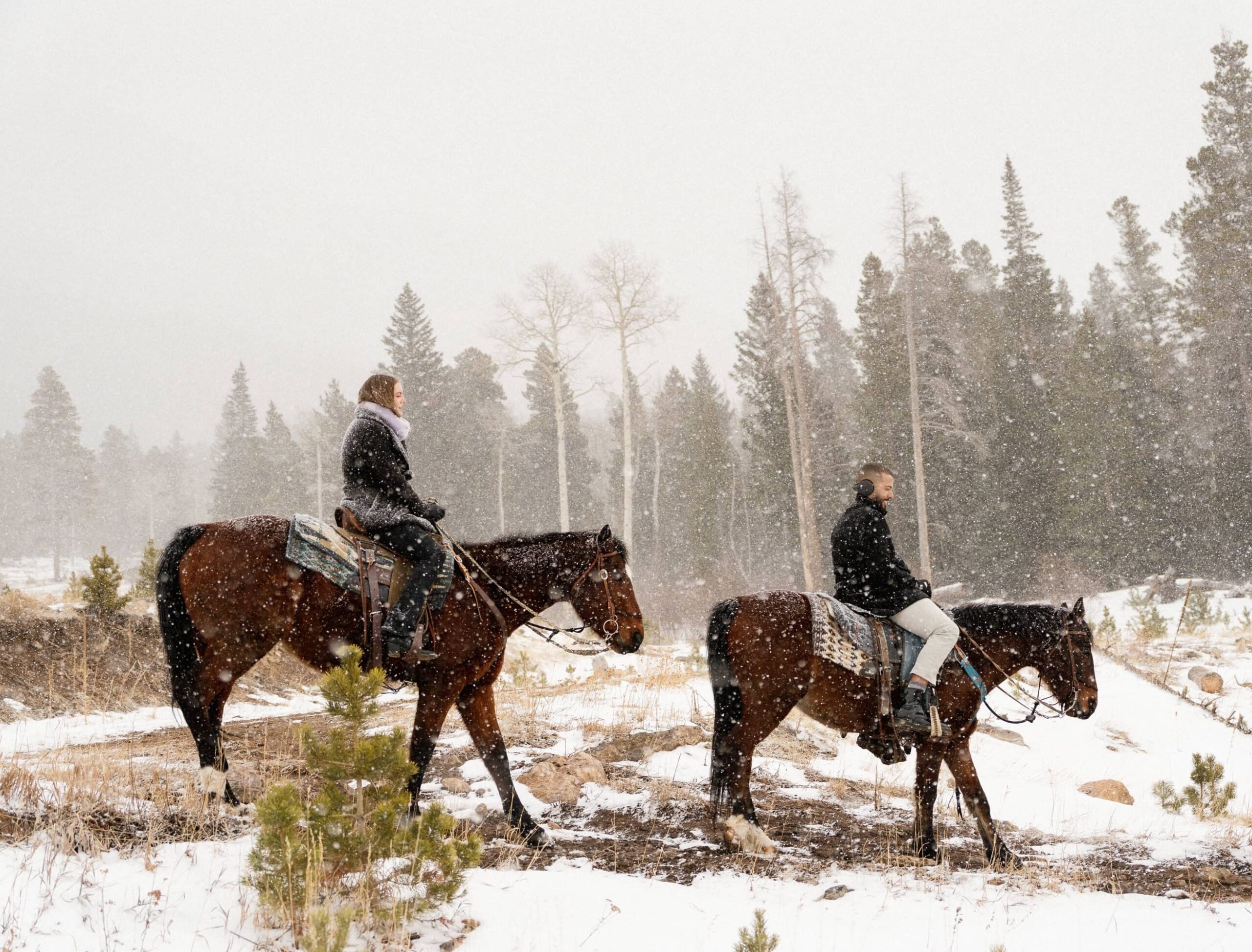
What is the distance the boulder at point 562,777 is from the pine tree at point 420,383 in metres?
32.8

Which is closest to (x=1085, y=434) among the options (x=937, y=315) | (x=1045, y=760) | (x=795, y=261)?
(x=937, y=315)

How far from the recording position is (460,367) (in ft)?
153

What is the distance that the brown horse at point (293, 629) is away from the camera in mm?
5137

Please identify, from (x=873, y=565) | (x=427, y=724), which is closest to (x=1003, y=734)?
(x=873, y=565)

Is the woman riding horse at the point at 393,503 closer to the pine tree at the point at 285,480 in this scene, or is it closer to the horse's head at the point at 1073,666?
the horse's head at the point at 1073,666

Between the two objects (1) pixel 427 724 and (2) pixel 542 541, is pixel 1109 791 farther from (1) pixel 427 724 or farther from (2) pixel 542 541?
(1) pixel 427 724

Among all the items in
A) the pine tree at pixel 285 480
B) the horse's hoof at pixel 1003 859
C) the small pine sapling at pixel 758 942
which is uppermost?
the pine tree at pixel 285 480

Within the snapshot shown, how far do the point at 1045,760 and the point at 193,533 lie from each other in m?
9.94

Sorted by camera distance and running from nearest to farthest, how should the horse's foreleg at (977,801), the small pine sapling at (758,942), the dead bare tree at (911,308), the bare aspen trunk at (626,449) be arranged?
the small pine sapling at (758,942), the horse's foreleg at (977,801), the dead bare tree at (911,308), the bare aspen trunk at (626,449)

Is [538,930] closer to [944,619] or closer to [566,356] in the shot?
[944,619]

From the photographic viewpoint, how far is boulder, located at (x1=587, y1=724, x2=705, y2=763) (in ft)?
25.1

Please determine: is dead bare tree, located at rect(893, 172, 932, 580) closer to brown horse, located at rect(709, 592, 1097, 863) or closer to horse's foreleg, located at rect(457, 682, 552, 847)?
brown horse, located at rect(709, 592, 1097, 863)

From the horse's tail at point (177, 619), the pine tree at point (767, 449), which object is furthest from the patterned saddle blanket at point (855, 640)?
the pine tree at point (767, 449)

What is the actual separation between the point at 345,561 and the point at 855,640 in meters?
3.66
